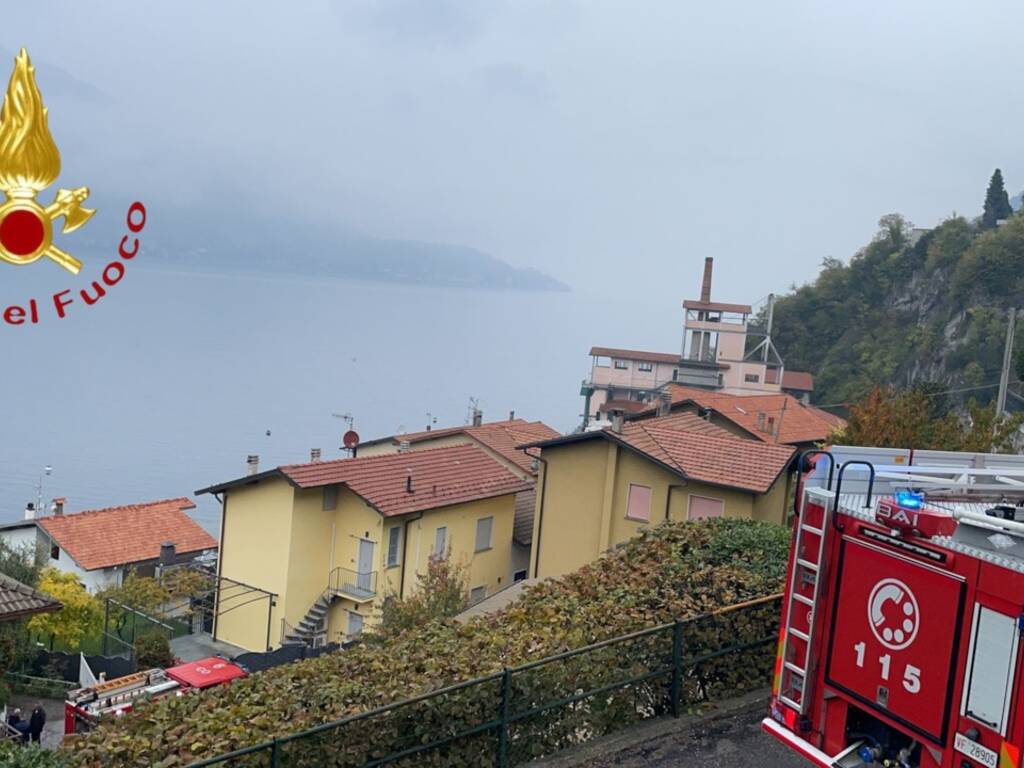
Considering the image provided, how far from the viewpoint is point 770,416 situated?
1959 inches

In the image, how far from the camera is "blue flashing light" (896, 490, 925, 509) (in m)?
6.80

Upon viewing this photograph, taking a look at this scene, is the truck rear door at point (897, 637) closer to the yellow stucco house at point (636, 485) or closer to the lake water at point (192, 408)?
the yellow stucco house at point (636, 485)

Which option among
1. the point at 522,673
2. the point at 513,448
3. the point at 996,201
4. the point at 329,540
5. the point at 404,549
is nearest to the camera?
the point at 522,673

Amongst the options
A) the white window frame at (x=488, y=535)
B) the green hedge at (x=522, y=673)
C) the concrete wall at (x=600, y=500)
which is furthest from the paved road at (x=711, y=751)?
the white window frame at (x=488, y=535)

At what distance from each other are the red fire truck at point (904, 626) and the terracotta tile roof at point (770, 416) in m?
32.9

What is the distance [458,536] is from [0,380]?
12438cm

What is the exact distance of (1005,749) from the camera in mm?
6230

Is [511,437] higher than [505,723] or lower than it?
lower

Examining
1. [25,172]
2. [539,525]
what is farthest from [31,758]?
[539,525]

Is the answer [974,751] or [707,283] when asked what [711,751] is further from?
[707,283]

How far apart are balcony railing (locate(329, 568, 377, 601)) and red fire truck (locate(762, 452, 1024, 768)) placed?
2487cm

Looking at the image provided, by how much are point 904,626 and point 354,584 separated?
87.3 feet

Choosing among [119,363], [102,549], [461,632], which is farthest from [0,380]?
[461,632]

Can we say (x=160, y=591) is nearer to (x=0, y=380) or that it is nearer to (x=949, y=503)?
(x=949, y=503)
